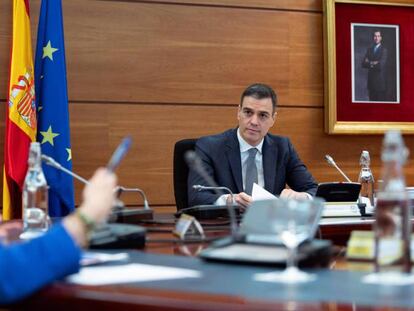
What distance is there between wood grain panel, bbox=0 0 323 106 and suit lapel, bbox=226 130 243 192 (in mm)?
881

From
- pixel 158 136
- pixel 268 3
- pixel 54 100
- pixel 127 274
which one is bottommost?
pixel 127 274

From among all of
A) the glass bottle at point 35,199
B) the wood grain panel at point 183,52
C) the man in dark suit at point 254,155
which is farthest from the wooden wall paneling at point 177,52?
the glass bottle at point 35,199

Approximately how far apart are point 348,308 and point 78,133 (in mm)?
3638

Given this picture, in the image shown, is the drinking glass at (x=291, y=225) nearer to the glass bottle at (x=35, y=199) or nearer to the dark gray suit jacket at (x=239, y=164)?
the glass bottle at (x=35, y=199)

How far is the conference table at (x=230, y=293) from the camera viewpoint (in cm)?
117

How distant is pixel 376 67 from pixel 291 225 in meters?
4.15

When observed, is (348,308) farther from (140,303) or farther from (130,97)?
(130,97)

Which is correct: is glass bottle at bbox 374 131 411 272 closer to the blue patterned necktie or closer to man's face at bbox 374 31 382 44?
the blue patterned necktie

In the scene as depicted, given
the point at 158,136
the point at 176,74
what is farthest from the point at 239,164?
the point at 176,74

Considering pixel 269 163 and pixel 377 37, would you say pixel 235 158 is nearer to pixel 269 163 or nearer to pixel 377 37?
pixel 269 163

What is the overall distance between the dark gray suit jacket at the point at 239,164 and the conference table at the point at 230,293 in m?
2.23

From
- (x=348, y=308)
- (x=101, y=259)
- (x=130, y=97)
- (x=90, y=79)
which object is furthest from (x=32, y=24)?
(x=348, y=308)

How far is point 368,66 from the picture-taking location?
5.29 metres

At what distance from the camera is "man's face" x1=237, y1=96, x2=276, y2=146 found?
4078 mm
